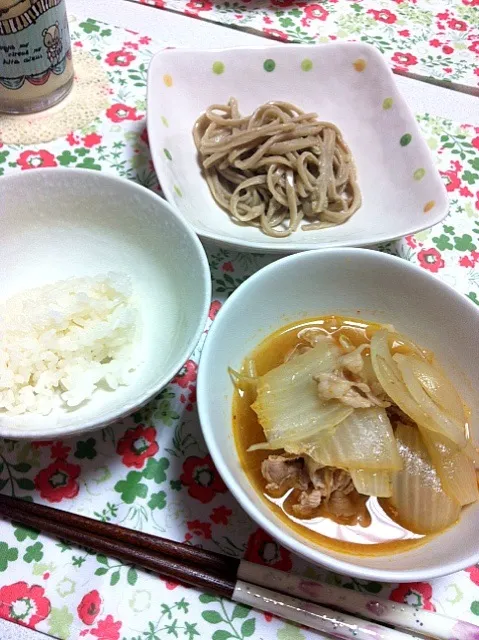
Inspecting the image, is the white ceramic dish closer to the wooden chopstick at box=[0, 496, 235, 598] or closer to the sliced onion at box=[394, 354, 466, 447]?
the sliced onion at box=[394, 354, 466, 447]

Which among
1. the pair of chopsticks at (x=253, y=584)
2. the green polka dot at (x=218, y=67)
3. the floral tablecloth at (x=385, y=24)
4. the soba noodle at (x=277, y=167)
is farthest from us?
the floral tablecloth at (x=385, y=24)

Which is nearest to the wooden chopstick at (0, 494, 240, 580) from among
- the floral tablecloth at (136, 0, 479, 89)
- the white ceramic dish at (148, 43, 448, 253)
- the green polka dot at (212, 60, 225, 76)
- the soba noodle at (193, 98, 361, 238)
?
the white ceramic dish at (148, 43, 448, 253)

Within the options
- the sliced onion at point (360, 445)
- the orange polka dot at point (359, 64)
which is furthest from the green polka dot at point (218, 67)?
the sliced onion at point (360, 445)

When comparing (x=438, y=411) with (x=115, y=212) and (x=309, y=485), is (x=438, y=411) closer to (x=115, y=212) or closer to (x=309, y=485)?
(x=309, y=485)

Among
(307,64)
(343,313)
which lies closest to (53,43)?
(307,64)

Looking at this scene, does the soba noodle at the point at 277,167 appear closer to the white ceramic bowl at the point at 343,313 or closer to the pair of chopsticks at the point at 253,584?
the white ceramic bowl at the point at 343,313

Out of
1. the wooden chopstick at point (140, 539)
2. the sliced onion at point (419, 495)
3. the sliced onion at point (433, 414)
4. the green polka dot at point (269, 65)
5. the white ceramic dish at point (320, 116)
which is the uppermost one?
the green polka dot at point (269, 65)
